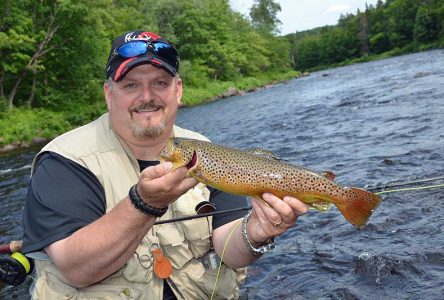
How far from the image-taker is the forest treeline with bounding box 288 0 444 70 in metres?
76.8

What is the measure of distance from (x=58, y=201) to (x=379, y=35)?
103m

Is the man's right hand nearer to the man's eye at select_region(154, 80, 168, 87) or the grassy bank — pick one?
the man's eye at select_region(154, 80, 168, 87)

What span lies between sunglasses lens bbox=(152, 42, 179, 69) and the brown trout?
0.85 metres

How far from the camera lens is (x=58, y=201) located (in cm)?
280

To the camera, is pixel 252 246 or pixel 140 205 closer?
pixel 140 205

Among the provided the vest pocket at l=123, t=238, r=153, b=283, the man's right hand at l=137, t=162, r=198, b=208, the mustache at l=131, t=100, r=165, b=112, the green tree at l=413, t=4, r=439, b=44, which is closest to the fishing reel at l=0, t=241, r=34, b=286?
the vest pocket at l=123, t=238, r=153, b=283

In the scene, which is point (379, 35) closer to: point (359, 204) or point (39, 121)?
point (39, 121)

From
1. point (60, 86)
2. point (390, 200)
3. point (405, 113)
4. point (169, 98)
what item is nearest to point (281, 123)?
point (405, 113)

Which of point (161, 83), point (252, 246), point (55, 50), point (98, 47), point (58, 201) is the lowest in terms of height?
point (252, 246)

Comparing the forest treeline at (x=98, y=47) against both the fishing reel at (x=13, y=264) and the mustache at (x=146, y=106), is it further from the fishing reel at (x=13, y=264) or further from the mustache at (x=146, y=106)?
the mustache at (x=146, y=106)

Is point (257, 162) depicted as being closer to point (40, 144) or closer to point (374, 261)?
point (374, 261)

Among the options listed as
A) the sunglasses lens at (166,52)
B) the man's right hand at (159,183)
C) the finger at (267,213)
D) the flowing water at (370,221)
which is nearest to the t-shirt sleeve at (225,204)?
the finger at (267,213)

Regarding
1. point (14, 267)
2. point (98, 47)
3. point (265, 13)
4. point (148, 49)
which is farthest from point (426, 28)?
point (14, 267)

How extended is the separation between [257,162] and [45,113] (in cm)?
2508
